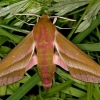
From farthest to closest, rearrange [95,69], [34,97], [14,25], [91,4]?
[34,97]
[14,25]
[91,4]
[95,69]

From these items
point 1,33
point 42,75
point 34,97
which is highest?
point 1,33

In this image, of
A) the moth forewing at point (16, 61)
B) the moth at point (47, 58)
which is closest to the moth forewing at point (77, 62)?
the moth at point (47, 58)

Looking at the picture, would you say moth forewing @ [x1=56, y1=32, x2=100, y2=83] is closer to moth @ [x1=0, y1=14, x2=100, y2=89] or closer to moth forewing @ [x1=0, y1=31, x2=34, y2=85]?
moth @ [x1=0, y1=14, x2=100, y2=89]

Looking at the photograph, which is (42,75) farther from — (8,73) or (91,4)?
(91,4)

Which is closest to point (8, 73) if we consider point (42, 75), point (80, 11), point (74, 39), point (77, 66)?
point (42, 75)

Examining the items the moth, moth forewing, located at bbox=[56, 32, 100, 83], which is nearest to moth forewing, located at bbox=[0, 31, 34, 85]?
the moth

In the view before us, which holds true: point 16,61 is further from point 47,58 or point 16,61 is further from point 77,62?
point 77,62

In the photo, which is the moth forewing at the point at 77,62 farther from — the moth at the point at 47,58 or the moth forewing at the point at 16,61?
the moth forewing at the point at 16,61

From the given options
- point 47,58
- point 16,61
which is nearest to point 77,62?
point 47,58
